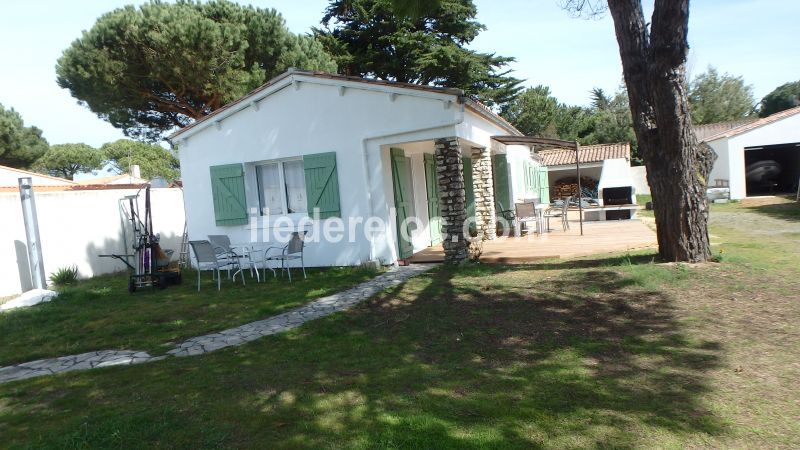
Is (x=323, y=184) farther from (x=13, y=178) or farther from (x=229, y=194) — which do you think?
(x=13, y=178)

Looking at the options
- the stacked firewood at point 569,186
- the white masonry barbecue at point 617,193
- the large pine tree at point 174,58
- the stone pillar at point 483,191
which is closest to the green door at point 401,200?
the stone pillar at point 483,191

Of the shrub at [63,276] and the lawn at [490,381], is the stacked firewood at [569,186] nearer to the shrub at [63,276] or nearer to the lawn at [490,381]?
the lawn at [490,381]

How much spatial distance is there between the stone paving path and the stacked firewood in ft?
74.1

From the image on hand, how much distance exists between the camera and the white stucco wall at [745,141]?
19219 mm

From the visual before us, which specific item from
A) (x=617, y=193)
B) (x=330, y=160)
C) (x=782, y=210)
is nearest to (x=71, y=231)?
(x=330, y=160)

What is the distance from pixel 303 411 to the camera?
3402mm

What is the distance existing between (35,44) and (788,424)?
15.9 m

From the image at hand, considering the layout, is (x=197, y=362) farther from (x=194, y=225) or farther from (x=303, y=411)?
(x=194, y=225)

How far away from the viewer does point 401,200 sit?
10.2 metres

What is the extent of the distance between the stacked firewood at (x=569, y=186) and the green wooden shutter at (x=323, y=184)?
69.2ft

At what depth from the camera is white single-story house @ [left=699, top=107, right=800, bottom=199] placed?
63.4 ft

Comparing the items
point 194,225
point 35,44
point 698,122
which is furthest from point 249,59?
point 698,122

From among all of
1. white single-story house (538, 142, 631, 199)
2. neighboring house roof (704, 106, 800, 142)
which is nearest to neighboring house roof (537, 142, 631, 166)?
white single-story house (538, 142, 631, 199)

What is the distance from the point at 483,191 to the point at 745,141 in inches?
586
